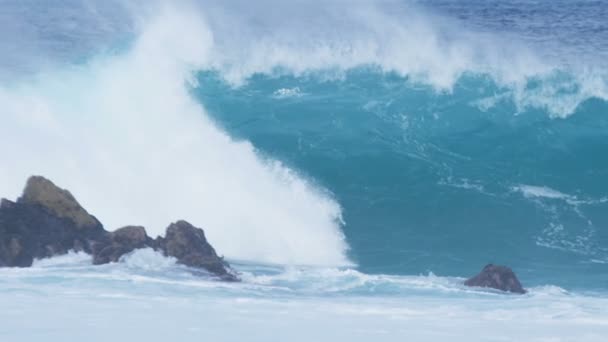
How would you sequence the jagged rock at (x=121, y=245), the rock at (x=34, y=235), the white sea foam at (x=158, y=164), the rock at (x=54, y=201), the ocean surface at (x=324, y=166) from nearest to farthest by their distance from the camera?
the ocean surface at (x=324, y=166) < the rock at (x=34, y=235) < the jagged rock at (x=121, y=245) < the rock at (x=54, y=201) < the white sea foam at (x=158, y=164)

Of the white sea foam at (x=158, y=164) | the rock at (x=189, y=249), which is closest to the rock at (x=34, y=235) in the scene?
the rock at (x=189, y=249)

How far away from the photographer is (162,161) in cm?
1972

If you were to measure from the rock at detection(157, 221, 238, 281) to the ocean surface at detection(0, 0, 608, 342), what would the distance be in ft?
0.60

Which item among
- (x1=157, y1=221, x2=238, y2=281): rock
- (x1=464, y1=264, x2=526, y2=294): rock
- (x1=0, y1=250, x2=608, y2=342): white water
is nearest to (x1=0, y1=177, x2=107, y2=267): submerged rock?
(x1=0, y1=250, x2=608, y2=342): white water

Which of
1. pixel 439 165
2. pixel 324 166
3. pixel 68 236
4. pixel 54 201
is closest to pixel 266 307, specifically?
pixel 68 236

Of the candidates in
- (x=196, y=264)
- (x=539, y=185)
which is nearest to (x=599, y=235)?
(x=539, y=185)

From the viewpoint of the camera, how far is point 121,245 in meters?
13.8

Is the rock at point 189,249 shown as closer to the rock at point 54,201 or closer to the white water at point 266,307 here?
the white water at point 266,307

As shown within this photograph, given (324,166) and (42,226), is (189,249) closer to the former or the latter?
(42,226)

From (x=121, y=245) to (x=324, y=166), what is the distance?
7.04 meters

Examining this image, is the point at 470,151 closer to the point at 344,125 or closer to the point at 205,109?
the point at 344,125

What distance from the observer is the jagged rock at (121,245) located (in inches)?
539

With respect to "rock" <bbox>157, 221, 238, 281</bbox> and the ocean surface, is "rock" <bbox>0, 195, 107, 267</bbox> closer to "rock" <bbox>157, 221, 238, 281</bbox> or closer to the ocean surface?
the ocean surface

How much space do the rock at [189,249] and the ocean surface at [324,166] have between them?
7.2 inches
